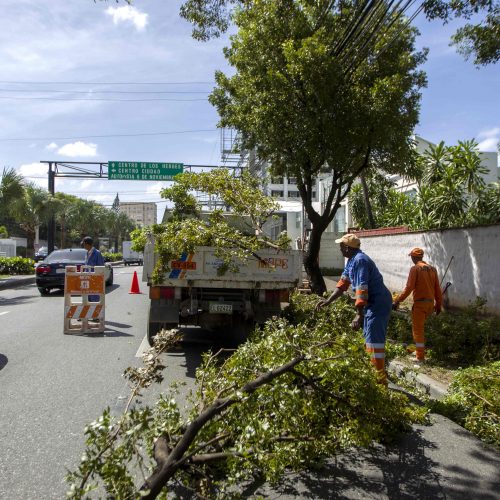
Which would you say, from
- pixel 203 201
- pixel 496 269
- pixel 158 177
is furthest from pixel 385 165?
pixel 158 177

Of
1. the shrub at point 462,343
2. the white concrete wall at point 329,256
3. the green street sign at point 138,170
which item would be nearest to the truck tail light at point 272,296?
the shrub at point 462,343

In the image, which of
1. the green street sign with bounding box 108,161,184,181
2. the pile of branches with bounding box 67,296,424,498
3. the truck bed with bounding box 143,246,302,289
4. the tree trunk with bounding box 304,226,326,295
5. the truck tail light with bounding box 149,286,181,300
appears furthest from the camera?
the green street sign with bounding box 108,161,184,181

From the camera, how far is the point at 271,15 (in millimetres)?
11477

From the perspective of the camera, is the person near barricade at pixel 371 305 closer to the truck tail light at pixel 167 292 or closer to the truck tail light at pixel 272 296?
the truck tail light at pixel 272 296

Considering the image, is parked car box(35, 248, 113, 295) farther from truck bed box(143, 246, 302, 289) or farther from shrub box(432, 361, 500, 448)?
shrub box(432, 361, 500, 448)

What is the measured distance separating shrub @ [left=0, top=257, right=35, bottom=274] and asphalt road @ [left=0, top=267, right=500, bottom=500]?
21338mm

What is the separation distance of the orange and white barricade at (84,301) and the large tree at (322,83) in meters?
5.29

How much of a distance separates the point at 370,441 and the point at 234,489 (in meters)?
1.19

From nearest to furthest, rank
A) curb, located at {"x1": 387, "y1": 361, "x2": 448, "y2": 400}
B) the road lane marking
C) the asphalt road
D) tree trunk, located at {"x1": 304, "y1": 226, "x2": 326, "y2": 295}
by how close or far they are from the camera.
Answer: the asphalt road
curb, located at {"x1": 387, "y1": 361, "x2": 448, "y2": 400}
the road lane marking
tree trunk, located at {"x1": 304, "y1": 226, "x2": 326, "y2": 295}

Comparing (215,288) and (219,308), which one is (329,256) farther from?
(219,308)

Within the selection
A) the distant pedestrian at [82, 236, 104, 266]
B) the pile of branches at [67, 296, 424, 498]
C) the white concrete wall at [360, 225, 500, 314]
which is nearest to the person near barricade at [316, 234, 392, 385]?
the pile of branches at [67, 296, 424, 498]

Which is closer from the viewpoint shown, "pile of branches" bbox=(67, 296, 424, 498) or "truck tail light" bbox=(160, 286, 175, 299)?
"pile of branches" bbox=(67, 296, 424, 498)

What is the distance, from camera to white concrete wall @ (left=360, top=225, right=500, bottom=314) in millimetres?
10304

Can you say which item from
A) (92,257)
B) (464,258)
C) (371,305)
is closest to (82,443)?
(371,305)
